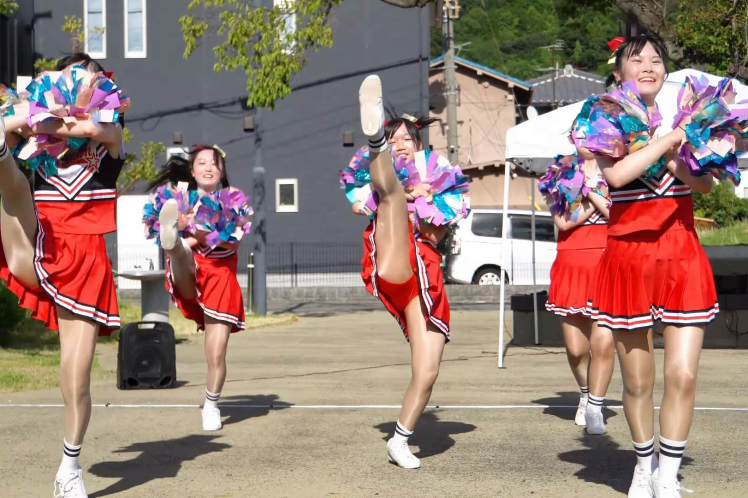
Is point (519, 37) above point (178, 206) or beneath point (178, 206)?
above

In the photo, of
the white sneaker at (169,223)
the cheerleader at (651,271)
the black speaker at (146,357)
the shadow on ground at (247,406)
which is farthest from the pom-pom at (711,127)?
the black speaker at (146,357)

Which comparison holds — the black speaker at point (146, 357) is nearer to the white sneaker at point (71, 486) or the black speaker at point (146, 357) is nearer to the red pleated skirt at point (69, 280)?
the red pleated skirt at point (69, 280)

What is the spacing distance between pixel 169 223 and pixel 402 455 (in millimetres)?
1924

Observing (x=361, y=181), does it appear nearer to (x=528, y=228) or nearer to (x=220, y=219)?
(x=220, y=219)

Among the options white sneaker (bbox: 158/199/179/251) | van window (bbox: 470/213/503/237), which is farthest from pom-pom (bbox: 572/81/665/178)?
van window (bbox: 470/213/503/237)

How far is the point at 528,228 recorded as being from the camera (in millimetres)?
24172

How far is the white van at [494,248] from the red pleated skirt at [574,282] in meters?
16.2

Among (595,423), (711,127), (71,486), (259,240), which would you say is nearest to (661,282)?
(711,127)

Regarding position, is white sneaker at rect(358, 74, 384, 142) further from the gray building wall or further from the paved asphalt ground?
the gray building wall

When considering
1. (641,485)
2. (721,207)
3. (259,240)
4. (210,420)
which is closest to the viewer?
(641,485)

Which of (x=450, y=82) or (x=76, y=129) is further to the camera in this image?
(x=450, y=82)

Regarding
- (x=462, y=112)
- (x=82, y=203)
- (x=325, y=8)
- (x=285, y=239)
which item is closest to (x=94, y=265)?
(x=82, y=203)

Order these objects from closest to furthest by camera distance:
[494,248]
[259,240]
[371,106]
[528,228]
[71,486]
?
1. [71,486]
2. [371,106]
3. [259,240]
4. [494,248]
5. [528,228]

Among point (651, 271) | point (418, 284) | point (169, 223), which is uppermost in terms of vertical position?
point (169, 223)
